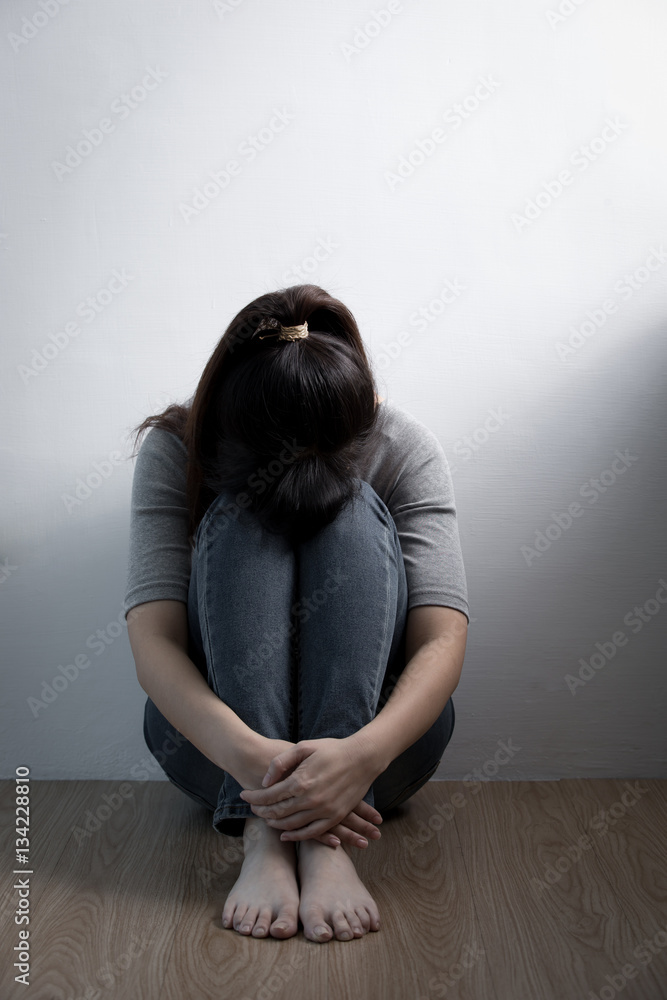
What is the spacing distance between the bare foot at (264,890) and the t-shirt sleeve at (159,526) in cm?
29

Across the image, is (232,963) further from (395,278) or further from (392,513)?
(395,278)

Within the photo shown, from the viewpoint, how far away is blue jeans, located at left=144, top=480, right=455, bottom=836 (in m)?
0.86

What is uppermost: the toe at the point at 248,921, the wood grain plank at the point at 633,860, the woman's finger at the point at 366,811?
the wood grain plank at the point at 633,860

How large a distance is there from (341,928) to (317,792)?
0.43ft

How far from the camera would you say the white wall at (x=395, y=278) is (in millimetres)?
1273

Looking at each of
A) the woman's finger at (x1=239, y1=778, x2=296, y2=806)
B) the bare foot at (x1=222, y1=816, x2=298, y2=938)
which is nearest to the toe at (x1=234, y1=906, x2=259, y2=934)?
the bare foot at (x1=222, y1=816, x2=298, y2=938)

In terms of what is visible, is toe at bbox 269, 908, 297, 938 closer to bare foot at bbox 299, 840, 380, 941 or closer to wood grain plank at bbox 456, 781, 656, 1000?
bare foot at bbox 299, 840, 380, 941

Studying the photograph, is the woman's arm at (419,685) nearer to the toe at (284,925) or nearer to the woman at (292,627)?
the woman at (292,627)

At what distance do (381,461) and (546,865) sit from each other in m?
0.54

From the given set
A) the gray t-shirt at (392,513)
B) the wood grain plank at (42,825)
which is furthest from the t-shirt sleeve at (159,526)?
the wood grain plank at (42,825)

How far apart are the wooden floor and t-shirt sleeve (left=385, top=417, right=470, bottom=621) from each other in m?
0.31

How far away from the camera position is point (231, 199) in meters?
1.28

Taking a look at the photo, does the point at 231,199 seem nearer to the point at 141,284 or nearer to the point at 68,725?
the point at 141,284

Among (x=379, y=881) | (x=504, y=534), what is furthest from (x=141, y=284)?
(x=379, y=881)
